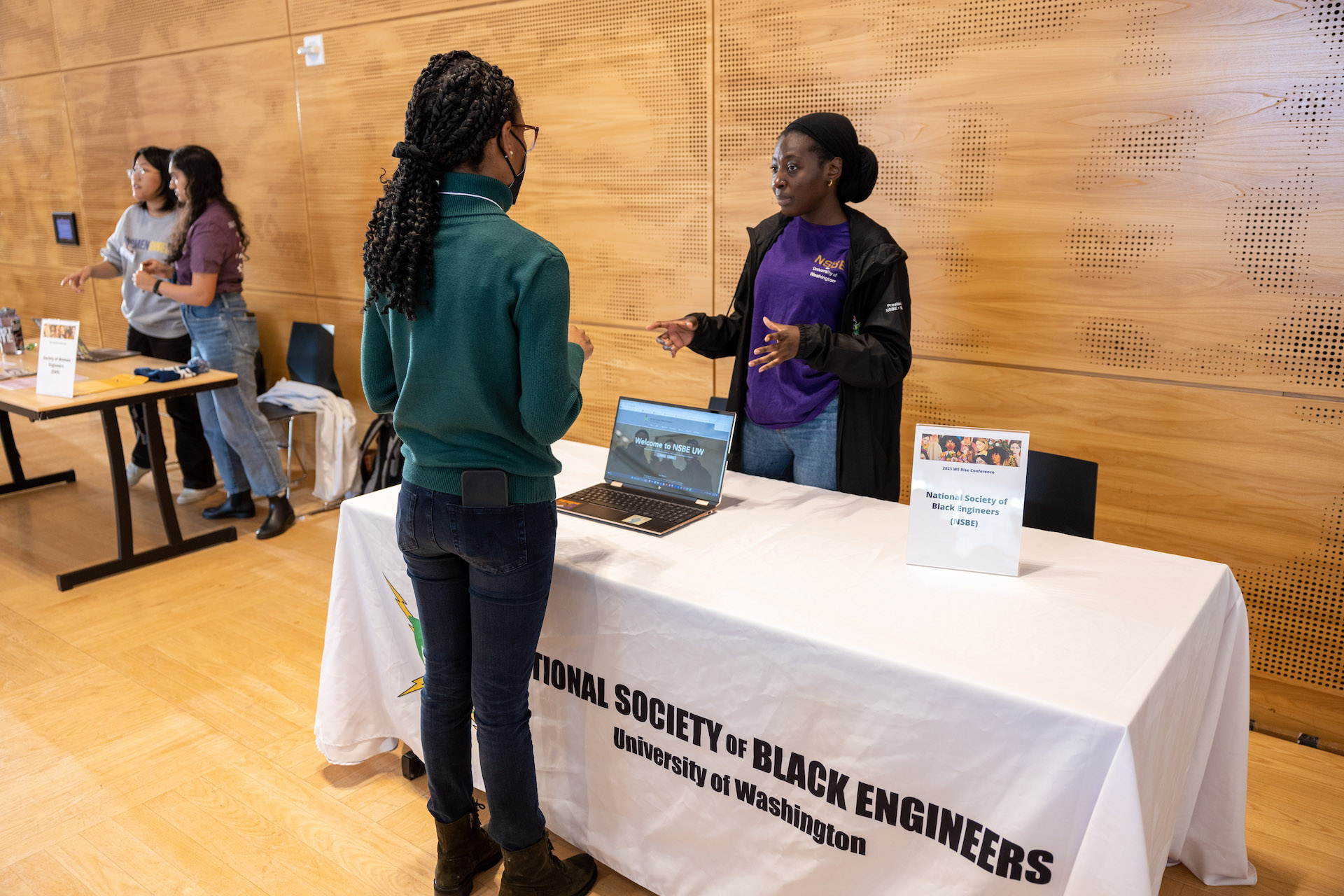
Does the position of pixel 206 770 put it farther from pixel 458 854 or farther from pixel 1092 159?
pixel 1092 159

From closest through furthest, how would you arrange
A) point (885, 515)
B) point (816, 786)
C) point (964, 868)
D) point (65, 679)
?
1. point (964, 868)
2. point (816, 786)
3. point (885, 515)
4. point (65, 679)

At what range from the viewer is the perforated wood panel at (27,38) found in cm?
609

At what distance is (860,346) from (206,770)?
6.75 feet

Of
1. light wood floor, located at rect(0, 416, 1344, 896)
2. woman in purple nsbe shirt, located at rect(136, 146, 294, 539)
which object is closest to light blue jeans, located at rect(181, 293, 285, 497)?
woman in purple nsbe shirt, located at rect(136, 146, 294, 539)

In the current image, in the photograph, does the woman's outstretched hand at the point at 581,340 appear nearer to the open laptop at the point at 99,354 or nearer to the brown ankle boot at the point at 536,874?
the brown ankle boot at the point at 536,874

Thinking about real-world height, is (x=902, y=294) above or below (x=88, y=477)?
above

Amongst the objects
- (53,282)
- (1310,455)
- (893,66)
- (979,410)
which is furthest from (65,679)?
(53,282)

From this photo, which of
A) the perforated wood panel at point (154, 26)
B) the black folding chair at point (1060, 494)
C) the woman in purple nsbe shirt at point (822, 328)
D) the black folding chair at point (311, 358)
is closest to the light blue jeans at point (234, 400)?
the black folding chair at point (311, 358)

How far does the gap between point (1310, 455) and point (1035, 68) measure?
4.40ft

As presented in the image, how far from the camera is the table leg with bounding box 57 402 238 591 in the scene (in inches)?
144

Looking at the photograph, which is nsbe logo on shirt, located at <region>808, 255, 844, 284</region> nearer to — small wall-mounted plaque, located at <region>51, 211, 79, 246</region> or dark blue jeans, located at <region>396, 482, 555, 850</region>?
dark blue jeans, located at <region>396, 482, 555, 850</region>

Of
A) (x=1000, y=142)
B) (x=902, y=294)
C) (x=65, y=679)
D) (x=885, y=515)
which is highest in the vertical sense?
(x=1000, y=142)

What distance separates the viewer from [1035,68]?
269 cm

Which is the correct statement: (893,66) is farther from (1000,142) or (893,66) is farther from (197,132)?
(197,132)
